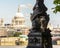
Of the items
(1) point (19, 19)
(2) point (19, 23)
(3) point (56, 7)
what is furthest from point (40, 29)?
(2) point (19, 23)

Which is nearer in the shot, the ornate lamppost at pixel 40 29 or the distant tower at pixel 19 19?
the ornate lamppost at pixel 40 29

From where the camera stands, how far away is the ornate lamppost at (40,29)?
16.1 m

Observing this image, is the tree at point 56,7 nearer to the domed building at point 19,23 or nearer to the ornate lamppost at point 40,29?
the ornate lamppost at point 40,29

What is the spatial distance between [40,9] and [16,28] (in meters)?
159

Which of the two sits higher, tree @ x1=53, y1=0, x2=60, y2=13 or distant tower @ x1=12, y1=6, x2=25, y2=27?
tree @ x1=53, y1=0, x2=60, y2=13

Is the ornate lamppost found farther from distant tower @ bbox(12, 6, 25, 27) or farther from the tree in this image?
distant tower @ bbox(12, 6, 25, 27)

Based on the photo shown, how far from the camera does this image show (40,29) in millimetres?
16172

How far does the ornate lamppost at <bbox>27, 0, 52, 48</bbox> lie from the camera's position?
16078mm

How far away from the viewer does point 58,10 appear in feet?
48.3

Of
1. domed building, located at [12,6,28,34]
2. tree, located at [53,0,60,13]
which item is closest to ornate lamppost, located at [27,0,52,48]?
tree, located at [53,0,60,13]

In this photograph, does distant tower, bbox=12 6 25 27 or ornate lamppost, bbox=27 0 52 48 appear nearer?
Result: ornate lamppost, bbox=27 0 52 48

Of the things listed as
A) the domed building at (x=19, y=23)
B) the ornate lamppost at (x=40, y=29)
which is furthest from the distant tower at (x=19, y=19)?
the ornate lamppost at (x=40, y=29)

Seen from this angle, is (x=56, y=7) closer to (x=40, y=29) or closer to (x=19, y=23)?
(x=40, y=29)

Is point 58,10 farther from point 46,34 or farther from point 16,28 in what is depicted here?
point 16,28
